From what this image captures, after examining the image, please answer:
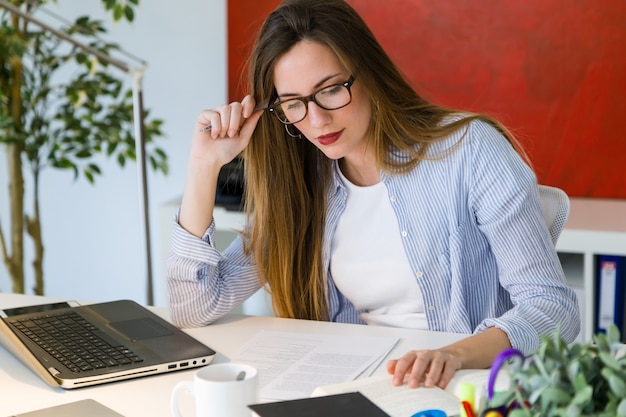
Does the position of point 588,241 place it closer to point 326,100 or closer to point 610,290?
point 610,290

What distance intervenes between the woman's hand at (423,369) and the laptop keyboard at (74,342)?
0.41 metres

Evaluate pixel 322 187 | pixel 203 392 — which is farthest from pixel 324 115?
pixel 203 392

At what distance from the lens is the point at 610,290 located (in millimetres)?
2527

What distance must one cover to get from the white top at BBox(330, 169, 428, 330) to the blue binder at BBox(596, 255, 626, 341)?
99cm

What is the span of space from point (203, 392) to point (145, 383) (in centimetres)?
30

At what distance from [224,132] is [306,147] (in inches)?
7.0

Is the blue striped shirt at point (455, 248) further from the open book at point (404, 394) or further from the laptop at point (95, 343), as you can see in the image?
the open book at point (404, 394)

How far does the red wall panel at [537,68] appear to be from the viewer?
279cm

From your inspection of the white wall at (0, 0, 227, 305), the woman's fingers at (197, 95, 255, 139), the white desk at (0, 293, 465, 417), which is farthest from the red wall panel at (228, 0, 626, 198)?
the white desk at (0, 293, 465, 417)

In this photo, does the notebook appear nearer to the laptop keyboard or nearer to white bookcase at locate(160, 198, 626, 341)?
the laptop keyboard

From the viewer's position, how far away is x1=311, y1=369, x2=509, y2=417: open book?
1.12 metres

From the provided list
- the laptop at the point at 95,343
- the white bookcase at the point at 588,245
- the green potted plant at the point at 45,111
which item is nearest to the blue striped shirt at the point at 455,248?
the laptop at the point at 95,343

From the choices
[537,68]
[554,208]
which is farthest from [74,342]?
[537,68]

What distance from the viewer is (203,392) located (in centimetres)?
105
